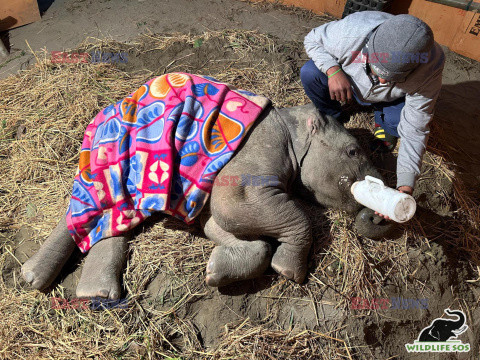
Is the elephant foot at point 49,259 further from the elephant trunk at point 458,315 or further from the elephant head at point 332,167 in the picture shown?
the elephant trunk at point 458,315

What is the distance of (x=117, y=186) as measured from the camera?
290cm

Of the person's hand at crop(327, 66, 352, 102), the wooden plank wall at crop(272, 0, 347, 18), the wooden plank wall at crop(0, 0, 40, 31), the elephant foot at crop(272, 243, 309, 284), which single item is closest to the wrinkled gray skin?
the elephant foot at crop(272, 243, 309, 284)

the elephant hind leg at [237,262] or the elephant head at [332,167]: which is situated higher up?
the elephant head at [332,167]

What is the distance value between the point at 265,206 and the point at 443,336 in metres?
1.94

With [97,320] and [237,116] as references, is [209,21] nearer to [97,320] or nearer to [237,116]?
[237,116]

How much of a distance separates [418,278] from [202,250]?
182cm

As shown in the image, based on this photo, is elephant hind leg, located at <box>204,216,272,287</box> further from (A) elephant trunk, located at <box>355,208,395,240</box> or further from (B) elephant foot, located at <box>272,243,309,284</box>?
(A) elephant trunk, located at <box>355,208,395,240</box>

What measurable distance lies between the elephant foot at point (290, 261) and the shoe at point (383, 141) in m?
1.51

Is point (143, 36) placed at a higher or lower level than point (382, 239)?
higher

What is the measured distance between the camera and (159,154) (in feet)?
9.16

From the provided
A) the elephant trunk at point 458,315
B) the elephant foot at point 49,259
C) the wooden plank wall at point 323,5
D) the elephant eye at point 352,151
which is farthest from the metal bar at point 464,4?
the elephant foot at point 49,259

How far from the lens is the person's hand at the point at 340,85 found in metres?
3.23

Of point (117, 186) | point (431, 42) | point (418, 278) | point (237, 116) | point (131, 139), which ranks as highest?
point (431, 42)

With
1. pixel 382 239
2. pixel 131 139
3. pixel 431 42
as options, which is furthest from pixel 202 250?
pixel 431 42
